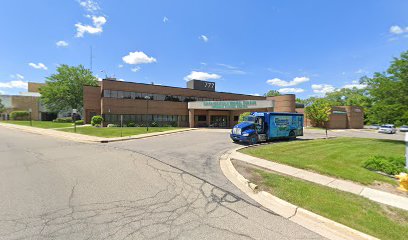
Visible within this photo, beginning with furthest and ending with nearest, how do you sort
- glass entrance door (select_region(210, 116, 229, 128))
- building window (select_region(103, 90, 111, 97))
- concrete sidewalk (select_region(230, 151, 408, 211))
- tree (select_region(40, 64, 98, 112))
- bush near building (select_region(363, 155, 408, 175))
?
tree (select_region(40, 64, 98, 112)), glass entrance door (select_region(210, 116, 229, 128)), building window (select_region(103, 90, 111, 97)), bush near building (select_region(363, 155, 408, 175)), concrete sidewalk (select_region(230, 151, 408, 211))

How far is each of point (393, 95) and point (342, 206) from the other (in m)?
18.6

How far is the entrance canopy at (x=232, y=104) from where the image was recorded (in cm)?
3391

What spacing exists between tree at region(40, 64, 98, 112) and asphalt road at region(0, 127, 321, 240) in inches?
1919

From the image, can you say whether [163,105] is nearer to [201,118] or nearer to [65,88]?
[201,118]

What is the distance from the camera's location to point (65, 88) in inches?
1933

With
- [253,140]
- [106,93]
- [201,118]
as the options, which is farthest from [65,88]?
[253,140]

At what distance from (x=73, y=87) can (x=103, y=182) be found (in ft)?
177

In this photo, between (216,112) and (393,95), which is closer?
(393,95)

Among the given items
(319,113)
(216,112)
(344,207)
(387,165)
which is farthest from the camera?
(319,113)

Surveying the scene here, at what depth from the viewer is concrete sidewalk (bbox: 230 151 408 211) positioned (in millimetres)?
5941

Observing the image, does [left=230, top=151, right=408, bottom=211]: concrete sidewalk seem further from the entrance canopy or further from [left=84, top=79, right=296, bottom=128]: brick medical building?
the entrance canopy

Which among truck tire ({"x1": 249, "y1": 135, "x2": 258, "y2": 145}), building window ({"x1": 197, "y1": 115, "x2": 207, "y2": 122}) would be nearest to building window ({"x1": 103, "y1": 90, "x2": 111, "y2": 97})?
building window ({"x1": 197, "y1": 115, "x2": 207, "y2": 122})

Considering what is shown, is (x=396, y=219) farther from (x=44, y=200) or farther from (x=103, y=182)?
(x=44, y=200)

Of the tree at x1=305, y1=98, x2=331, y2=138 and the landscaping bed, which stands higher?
the tree at x1=305, y1=98, x2=331, y2=138
